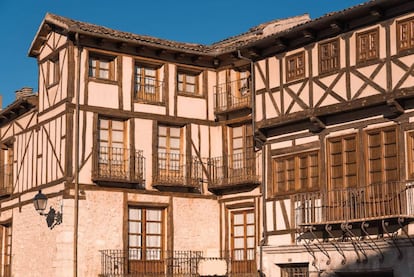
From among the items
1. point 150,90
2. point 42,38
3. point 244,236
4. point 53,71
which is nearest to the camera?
point 244,236

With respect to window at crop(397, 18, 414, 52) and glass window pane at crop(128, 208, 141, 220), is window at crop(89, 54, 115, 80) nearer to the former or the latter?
glass window pane at crop(128, 208, 141, 220)

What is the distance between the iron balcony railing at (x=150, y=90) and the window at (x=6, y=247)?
7.18 m

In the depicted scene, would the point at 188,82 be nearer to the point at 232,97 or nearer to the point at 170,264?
the point at 232,97

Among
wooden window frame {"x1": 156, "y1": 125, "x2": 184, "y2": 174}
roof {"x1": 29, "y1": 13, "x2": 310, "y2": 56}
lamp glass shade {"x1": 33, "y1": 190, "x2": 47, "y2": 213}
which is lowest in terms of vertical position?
lamp glass shade {"x1": 33, "y1": 190, "x2": 47, "y2": 213}

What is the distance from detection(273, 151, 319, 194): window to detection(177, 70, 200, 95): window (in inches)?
207

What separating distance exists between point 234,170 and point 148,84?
12.9ft

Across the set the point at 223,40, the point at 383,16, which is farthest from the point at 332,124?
the point at 223,40

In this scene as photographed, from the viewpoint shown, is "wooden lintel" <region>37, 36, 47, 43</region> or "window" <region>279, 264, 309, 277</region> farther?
"wooden lintel" <region>37, 36, 47, 43</region>

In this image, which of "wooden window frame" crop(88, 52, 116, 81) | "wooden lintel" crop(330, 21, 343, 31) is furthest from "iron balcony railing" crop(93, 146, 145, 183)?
"wooden lintel" crop(330, 21, 343, 31)

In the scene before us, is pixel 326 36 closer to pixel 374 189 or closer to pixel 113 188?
pixel 374 189

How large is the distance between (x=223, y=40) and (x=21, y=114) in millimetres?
7635

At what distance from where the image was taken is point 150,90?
87.5 feet

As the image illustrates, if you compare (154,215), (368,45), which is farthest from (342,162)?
(154,215)

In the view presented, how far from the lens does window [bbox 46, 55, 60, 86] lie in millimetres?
26142
